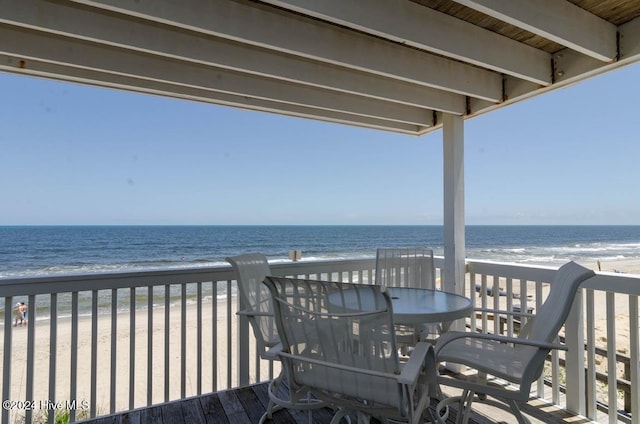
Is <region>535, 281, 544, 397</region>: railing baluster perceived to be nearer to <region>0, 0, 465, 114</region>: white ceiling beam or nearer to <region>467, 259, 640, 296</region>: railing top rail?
<region>467, 259, 640, 296</region>: railing top rail

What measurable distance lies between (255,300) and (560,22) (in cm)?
236

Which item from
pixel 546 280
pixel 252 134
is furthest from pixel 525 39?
pixel 252 134

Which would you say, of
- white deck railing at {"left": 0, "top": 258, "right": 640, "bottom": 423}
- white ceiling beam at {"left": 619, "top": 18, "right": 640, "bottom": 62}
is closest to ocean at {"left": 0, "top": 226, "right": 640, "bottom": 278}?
white deck railing at {"left": 0, "top": 258, "right": 640, "bottom": 423}

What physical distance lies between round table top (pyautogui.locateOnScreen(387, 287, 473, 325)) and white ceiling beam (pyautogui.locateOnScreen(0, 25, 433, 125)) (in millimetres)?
1588

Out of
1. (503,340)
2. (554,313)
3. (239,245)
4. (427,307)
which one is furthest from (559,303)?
(239,245)

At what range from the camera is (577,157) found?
2130 cm

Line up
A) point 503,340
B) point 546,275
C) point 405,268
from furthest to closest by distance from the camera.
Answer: point 405,268 → point 546,275 → point 503,340

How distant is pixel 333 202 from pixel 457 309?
21.8 metres

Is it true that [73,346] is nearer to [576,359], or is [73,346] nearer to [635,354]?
[576,359]

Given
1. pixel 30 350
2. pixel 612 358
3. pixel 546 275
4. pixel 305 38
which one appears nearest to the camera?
pixel 305 38

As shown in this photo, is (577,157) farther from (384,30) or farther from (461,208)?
(384,30)

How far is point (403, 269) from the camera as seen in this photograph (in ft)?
10.5

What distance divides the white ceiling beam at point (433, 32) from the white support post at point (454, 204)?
80 centimetres

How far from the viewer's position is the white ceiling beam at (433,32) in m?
1.68
